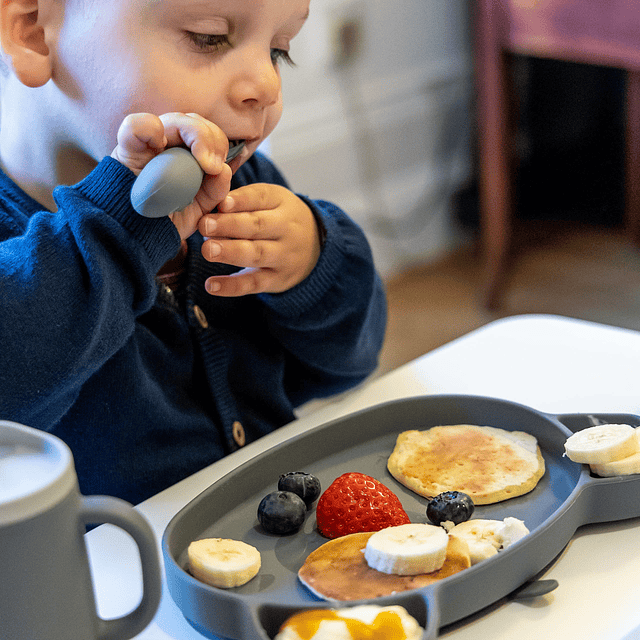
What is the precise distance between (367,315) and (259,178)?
0.22m

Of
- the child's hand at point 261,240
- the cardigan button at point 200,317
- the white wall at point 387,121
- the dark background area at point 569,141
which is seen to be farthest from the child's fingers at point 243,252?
the dark background area at point 569,141

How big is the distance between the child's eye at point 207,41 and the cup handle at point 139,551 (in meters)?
0.43

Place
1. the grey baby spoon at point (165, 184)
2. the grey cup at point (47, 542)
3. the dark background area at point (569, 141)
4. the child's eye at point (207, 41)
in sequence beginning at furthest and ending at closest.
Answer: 1. the dark background area at point (569, 141)
2. the child's eye at point (207, 41)
3. the grey baby spoon at point (165, 184)
4. the grey cup at point (47, 542)

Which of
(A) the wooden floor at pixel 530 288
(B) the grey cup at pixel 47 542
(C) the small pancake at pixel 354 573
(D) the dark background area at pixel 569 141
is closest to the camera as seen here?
(B) the grey cup at pixel 47 542

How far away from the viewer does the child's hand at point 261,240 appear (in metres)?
0.74

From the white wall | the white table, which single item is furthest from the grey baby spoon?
the white wall

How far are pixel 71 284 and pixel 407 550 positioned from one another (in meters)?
0.34

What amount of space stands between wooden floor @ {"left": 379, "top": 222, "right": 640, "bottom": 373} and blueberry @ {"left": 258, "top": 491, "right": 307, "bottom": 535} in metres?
1.50

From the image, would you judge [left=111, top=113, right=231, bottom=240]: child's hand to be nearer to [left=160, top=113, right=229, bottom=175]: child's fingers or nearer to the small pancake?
[left=160, top=113, right=229, bottom=175]: child's fingers

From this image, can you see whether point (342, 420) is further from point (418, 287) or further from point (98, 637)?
point (418, 287)

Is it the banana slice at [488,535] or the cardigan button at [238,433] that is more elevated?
the banana slice at [488,535]

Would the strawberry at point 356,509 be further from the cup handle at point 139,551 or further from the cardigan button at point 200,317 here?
the cardigan button at point 200,317

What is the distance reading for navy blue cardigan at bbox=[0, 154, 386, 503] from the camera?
25.2 inches

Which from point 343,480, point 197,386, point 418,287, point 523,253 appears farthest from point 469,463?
point 523,253
